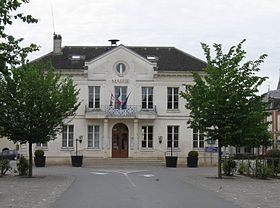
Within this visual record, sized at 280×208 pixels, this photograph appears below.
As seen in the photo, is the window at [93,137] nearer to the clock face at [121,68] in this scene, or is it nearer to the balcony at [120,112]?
the balcony at [120,112]

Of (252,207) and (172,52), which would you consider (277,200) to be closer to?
(252,207)

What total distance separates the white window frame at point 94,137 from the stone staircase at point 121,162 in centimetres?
172

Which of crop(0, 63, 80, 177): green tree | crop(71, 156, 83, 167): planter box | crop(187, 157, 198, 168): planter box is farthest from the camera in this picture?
crop(187, 157, 198, 168): planter box

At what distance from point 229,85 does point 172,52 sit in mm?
27622

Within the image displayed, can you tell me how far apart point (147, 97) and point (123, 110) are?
2629 mm

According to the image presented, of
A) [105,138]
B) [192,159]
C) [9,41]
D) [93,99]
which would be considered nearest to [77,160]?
[105,138]

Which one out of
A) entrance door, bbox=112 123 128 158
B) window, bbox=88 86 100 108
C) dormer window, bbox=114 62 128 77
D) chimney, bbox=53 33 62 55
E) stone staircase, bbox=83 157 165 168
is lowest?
stone staircase, bbox=83 157 165 168

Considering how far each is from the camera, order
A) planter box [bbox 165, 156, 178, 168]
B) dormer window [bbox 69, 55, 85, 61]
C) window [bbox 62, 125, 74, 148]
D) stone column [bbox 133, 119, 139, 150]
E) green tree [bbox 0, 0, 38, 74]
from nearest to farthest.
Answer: green tree [bbox 0, 0, 38, 74]
planter box [bbox 165, 156, 178, 168]
stone column [bbox 133, 119, 139, 150]
window [bbox 62, 125, 74, 148]
dormer window [bbox 69, 55, 85, 61]

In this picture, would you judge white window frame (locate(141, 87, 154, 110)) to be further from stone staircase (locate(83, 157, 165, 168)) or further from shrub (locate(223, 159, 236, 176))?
shrub (locate(223, 159, 236, 176))

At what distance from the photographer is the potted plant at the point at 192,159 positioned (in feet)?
154

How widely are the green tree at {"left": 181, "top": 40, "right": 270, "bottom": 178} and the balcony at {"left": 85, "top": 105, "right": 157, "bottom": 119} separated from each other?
20823 millimetres

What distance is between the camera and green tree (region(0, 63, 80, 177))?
92.9 ft

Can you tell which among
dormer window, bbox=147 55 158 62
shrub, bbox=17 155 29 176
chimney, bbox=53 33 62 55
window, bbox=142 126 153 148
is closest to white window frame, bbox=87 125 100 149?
window, bbox=142 126 153 148

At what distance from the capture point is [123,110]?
50781 mm
